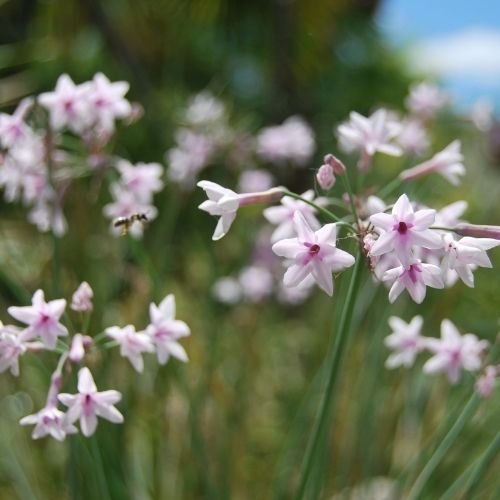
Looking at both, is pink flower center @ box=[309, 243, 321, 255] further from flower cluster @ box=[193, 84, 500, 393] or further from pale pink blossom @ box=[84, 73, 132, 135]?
pale pink blossom @ box=[84, 73, 132, 135]

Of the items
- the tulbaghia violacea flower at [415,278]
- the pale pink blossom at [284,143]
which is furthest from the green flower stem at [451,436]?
the pale pink blossom at [284,143]

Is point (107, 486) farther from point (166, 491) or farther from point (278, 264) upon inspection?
point (278, 264)

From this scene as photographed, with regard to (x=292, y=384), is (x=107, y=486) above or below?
above

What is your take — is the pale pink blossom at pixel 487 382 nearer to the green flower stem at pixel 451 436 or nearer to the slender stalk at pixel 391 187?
the green flower stem at pixel 451 436

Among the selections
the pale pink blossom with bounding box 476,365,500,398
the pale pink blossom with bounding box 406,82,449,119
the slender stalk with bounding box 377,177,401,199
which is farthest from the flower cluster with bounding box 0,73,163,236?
the pale pink blossom with bounding box 406,82,449,119

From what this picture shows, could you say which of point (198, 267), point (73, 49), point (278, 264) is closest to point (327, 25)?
A: point (73, 49)

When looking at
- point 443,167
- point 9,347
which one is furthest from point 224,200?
point 443,167

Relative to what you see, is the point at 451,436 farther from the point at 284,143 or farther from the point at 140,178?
the point at 284,143
